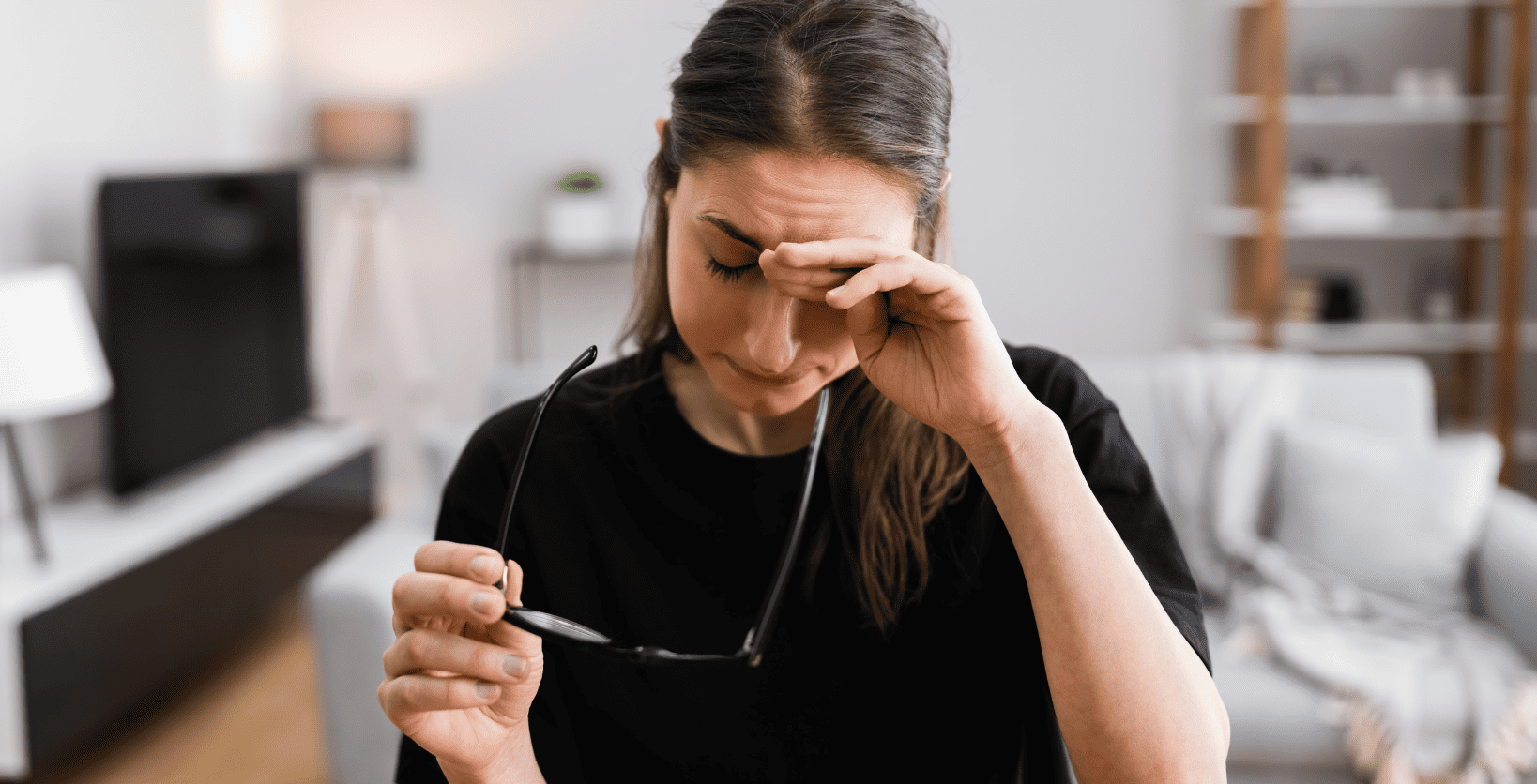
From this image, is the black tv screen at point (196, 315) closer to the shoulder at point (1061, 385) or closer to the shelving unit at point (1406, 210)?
the shoulder at point (1061, 385)

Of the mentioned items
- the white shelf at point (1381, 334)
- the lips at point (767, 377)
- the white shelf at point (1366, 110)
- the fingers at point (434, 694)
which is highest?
the white shelf at point (1366, 110)

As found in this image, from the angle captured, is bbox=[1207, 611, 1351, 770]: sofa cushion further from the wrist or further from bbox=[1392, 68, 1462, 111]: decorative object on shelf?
bbox=[1392, 68, 1462, 111]: decorative object on shelf

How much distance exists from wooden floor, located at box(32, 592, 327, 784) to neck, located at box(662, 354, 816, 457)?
152 cm

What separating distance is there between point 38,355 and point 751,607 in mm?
1774

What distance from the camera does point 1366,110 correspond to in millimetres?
3344

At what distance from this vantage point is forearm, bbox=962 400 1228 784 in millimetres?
606

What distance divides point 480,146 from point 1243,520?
2950mm

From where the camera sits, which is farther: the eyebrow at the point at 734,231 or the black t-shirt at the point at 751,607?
the black t-shirt at the point at 751,607

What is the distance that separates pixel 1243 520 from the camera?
2000 mm

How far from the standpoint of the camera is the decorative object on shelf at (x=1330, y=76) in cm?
346

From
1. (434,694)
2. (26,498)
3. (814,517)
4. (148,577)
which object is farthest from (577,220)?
(434,694)

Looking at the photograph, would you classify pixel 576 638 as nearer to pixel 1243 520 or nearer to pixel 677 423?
pixel 677 423

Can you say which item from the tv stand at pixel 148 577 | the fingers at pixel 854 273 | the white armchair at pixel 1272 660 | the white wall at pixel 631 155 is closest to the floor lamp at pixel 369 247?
the white wall at pixel 631 155

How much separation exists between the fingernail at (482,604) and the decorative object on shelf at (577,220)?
324cm
